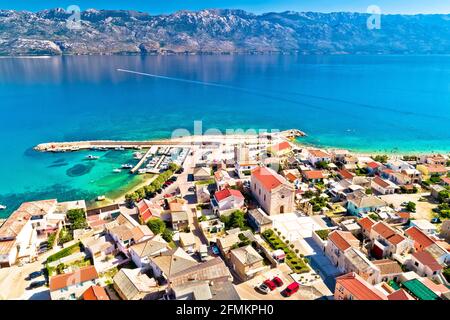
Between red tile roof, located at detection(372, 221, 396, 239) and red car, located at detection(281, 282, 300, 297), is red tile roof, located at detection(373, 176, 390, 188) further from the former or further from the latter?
red car, located at detection(281, 282, 300, 297)

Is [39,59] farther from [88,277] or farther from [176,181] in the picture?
[88,277]

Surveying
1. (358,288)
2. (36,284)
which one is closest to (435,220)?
(358,288)

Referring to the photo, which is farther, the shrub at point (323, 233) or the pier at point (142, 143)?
the pier at point (142, 143)

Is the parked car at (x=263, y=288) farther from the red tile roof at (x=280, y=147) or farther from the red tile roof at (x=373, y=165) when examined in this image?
the red tile roof at (x=280, y=147)

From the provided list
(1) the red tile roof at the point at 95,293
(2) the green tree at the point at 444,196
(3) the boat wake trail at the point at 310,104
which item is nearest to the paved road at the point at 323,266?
(1) the red tile roof at the point at 95,293

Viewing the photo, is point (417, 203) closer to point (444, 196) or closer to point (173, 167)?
point (444, 196)

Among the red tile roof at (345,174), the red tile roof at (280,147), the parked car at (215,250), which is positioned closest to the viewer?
the parked car at (215,250)
